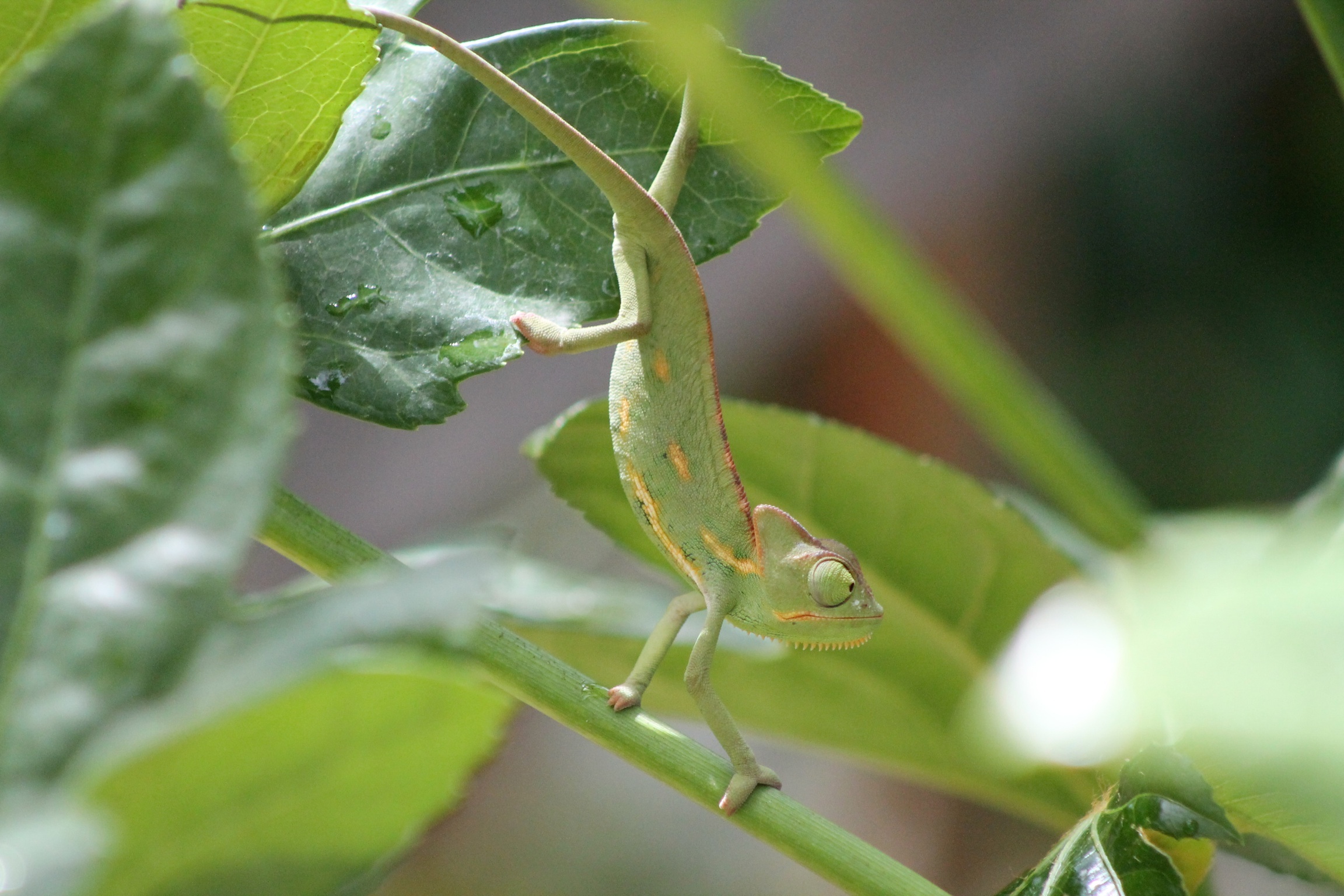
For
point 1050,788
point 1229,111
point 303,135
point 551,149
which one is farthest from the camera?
point 1229,111

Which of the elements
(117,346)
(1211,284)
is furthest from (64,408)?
(1211,284)

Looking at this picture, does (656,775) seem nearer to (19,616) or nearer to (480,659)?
(480,659)

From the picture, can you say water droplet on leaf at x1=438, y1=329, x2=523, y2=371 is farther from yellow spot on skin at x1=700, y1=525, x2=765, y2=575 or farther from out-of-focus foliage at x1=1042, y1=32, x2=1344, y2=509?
out-of-focus foliage at x1=1042, y1=32, x2=1344, y2=509

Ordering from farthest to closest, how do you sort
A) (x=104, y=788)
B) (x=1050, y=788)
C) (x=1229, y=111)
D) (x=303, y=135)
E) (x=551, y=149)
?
(x=1229, y=111) < (x=1050, y=788) < (x=551, y=149) < (x=303, y=135) < (x=104, y=788)

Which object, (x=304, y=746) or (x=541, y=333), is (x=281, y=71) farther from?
(x=304, y=746)

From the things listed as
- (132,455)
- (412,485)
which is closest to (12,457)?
(132,455)

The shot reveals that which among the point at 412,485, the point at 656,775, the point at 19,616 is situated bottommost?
the point at 412,485
